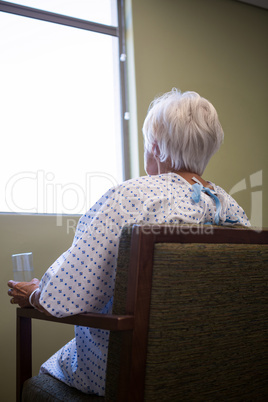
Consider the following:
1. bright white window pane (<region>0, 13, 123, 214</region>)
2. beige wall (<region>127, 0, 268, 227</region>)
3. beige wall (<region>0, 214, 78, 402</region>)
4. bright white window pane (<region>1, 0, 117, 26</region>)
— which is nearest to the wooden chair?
beige wall (<region>0, 214, 78, 402</region>)

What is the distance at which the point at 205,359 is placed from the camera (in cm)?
106

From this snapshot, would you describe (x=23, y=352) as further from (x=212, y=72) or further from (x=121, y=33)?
(x=212, y=72)

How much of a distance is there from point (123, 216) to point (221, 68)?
237cm

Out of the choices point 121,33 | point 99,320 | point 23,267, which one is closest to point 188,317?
point 99,320

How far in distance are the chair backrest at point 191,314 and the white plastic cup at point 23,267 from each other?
3.75 ft

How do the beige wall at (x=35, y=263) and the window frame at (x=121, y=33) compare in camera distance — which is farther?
the window frame at (x=121, y=33)

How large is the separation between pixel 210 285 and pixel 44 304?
465mm

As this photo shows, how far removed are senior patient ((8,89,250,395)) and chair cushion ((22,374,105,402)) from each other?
24mm

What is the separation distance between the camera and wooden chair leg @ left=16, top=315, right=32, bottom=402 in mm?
1417

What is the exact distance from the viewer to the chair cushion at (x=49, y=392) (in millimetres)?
1262

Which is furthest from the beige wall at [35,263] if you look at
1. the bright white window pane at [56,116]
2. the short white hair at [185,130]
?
the short white hair at [185,130]

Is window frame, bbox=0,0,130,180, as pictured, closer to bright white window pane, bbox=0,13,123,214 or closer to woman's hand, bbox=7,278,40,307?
bright white window pane, bbox=0,13,123,214

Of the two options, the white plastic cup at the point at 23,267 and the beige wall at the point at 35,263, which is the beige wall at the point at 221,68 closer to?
the beige wall at the point at 35,263

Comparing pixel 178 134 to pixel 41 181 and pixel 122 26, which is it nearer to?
pixel 41 181
